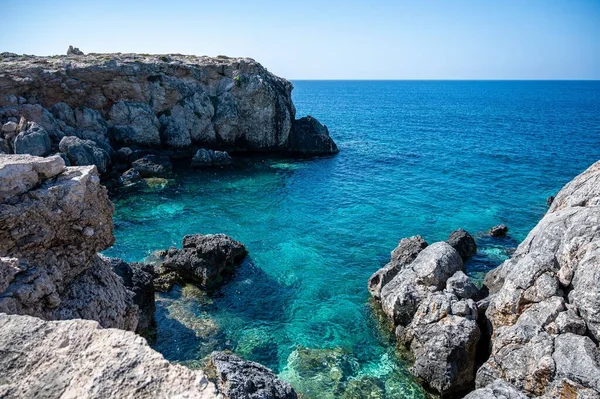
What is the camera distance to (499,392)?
1394cm

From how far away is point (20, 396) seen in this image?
508 centimetres

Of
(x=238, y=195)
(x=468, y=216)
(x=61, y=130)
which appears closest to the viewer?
(x=468, y=216)

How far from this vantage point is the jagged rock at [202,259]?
968 inches

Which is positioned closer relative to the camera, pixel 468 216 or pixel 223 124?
pixel 468 216

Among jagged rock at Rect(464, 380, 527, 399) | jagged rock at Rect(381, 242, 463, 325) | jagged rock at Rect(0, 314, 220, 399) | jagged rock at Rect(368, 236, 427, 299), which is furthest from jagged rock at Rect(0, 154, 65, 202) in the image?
jagged rock at Rect(368, 236, 427, 299)

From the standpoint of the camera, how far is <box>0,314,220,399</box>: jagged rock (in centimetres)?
504

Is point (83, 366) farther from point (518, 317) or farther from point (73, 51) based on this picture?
point (73, 51)

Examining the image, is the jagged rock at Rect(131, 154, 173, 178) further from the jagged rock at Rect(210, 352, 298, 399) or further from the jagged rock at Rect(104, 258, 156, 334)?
the jagged rock at Rect(210, 352, 298, 399)

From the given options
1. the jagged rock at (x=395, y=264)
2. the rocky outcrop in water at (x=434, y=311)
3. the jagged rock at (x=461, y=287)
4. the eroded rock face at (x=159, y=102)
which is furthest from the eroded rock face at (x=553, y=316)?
the eroded rock face at (x=159, y=102)

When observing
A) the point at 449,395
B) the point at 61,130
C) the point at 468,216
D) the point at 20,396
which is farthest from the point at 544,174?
the point at 61,130

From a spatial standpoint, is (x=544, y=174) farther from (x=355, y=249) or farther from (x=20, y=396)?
(x=20, y=396)

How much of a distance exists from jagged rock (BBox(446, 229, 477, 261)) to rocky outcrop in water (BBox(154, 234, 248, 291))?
54.2 ft

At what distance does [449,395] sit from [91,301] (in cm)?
1507

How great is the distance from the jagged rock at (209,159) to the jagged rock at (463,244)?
3422 centimetres
